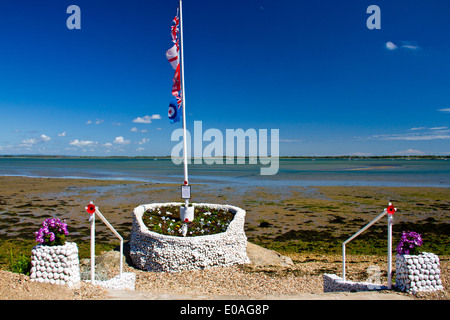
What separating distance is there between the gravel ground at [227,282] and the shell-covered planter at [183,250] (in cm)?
22

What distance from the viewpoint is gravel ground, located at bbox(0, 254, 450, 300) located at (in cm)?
567

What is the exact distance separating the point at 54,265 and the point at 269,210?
17.0m

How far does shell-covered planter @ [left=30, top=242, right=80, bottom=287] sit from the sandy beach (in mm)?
321

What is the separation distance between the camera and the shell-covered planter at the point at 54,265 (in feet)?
19.2

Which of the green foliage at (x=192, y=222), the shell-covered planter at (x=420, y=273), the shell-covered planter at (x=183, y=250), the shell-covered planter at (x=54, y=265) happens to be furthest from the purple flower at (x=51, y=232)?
the shell-covered planter at (x=420, y=273)

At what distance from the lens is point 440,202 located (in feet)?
81.0

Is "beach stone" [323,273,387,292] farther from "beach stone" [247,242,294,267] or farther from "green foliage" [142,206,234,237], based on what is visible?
"green foliage" [142,206,234,237]

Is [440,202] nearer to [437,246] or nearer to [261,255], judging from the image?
[437,246]

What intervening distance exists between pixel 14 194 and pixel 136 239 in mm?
25310

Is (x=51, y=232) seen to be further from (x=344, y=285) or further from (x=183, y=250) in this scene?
(x=344, y=285)

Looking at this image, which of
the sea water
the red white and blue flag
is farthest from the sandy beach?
the sea water

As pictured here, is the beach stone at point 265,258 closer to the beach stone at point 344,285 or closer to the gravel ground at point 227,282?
the gravel ground at point 227,282
